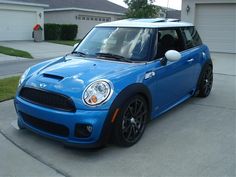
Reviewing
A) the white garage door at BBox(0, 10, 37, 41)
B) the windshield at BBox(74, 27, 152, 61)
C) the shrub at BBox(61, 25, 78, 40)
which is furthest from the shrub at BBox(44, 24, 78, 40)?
the windshield at BBox(74, 27, 152, 61)

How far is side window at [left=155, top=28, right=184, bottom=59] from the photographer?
464cm

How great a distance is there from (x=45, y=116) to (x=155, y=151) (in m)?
1.41

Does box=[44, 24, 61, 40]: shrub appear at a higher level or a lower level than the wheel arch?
higher

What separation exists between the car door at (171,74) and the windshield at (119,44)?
0.79 ft

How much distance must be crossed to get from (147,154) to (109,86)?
963 millimetres

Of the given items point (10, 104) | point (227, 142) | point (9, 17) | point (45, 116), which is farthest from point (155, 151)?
point (9, 17)

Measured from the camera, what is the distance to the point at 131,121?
394 cm

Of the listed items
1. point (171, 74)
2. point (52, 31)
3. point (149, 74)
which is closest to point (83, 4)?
point (52, 31)

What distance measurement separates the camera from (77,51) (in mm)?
4957

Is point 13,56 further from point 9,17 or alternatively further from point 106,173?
point 106,173

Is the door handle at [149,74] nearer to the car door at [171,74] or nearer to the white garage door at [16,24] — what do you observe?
the car door at [171,74]

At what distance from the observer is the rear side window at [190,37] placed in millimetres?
5488

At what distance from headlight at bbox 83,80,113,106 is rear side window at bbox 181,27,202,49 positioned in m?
2.37

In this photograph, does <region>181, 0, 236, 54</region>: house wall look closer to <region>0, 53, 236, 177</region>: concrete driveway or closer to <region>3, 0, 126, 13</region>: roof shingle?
<region>0, 53, 236, 177</region>: concrete driveway
